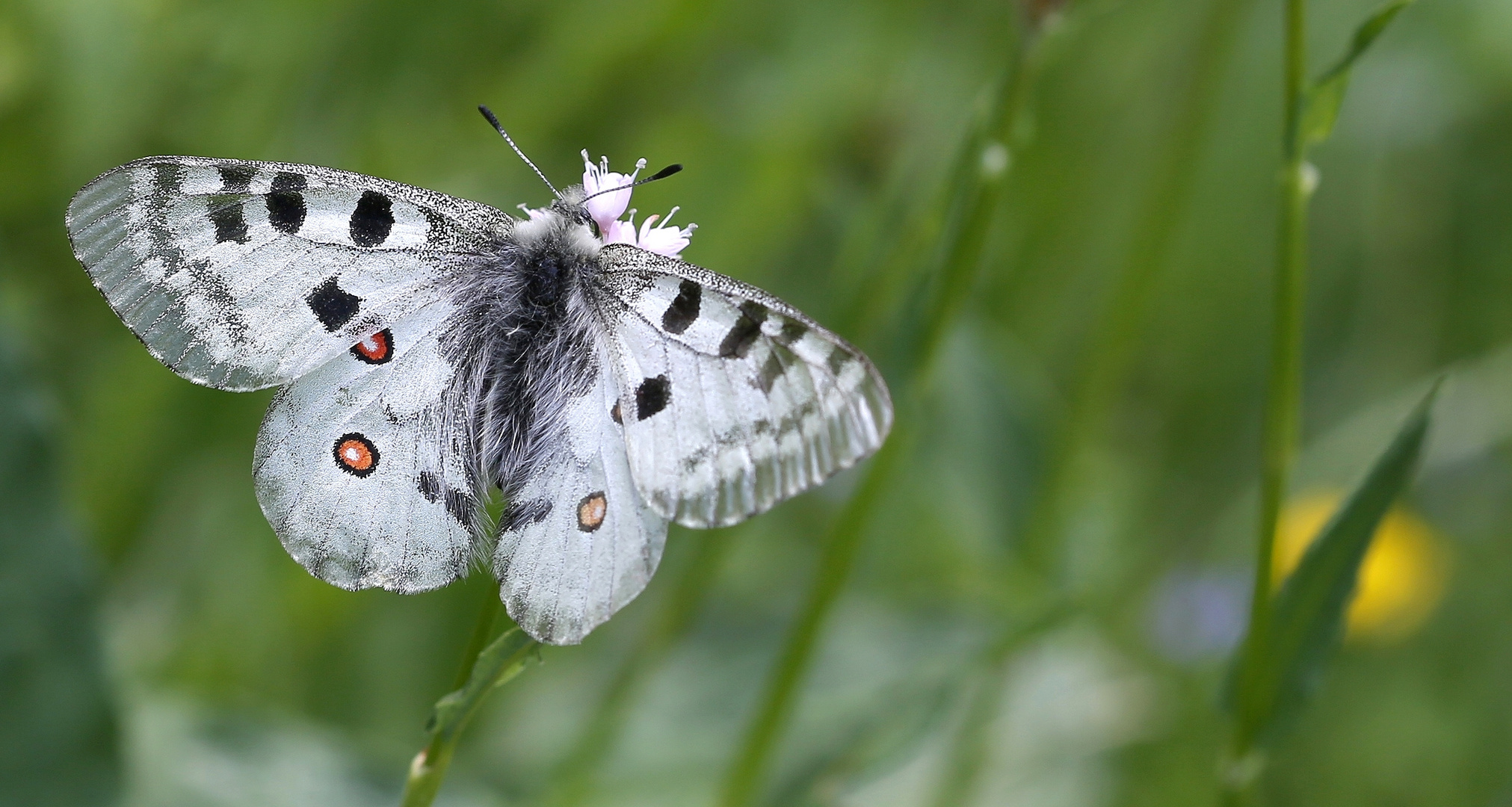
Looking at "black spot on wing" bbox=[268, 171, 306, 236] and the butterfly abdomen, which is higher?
"black spot on wing" bbox=[268, 171, 306, 236]

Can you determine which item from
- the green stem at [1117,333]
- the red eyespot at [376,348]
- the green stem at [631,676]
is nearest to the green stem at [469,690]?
the red eyespot at [376,348]

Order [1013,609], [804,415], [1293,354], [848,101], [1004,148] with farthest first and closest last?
[848,101] < [1013,609] < [1004,148] < [1293,354] < [804,415]

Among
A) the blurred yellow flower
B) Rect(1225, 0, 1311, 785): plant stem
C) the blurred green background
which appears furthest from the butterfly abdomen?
the blurred yellow flower

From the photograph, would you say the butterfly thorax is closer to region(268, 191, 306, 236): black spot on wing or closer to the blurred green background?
region(268, 191, 306, 236): black spot on wing

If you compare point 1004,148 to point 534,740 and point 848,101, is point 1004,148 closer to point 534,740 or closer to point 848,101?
point 534,740

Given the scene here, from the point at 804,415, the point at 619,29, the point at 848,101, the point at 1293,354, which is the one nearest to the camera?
the point at 804,415

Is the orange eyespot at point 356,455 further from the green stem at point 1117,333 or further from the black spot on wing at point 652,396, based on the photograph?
the green stem at point 1117,333

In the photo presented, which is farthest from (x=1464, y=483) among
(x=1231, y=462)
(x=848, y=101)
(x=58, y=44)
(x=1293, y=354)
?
(x=58, y=44)
